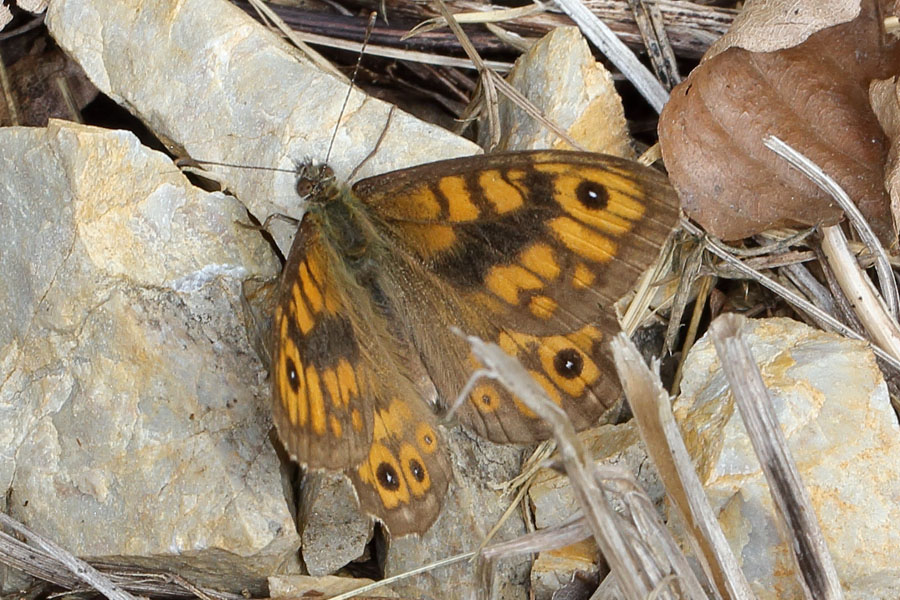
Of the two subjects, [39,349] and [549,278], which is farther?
[39,349]

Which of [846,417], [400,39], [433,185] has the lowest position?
[846,417]

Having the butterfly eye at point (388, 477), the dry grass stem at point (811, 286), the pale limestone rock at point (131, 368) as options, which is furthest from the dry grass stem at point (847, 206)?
the pale limestone rock at point (131, 368)

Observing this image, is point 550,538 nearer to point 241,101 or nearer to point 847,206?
point 847,206

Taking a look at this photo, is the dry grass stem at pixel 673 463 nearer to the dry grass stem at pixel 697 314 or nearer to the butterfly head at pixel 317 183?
the dry grass stem at pixel 697 314

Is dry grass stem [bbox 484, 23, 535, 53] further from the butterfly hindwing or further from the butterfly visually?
the butterfly hindwing

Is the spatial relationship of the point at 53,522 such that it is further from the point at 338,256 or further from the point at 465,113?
the point at 465,113

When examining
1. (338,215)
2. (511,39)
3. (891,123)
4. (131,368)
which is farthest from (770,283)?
(131,368)

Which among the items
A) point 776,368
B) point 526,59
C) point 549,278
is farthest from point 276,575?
point 526,59
